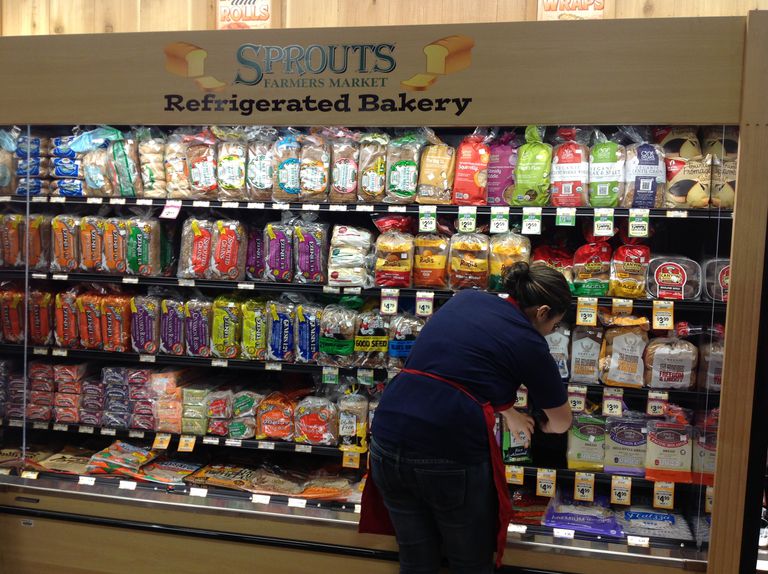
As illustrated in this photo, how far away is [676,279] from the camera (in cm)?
275

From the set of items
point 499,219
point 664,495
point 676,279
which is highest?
point 499,219

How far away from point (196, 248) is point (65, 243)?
673 millimetres

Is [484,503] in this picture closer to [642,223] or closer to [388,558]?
[388,558]

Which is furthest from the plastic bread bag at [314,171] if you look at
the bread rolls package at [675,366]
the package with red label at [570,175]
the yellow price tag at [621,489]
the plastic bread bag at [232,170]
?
the yellow price tag at [621,489]

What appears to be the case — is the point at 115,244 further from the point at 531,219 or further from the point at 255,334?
the point at 531,219

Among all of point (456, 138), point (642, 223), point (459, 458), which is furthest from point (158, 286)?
point (642, 223)

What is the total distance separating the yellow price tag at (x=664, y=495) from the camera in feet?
9.17

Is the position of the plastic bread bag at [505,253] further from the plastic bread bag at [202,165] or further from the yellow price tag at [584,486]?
the plastic bread bag at [202,165]

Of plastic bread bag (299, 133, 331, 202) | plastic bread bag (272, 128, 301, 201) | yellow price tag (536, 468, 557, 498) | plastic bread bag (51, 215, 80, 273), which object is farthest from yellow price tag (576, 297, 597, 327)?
plastic bread bag (51, 215, 80, 273)

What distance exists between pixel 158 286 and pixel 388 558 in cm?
171

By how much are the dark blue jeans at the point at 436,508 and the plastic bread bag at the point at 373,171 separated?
118 cm

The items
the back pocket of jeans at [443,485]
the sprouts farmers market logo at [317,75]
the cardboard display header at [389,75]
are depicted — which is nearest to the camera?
the back pocket of jeans at [443,485]

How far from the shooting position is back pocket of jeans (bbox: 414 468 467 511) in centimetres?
213

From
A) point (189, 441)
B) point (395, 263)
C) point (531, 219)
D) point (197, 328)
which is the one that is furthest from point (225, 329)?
point (531, 219)
